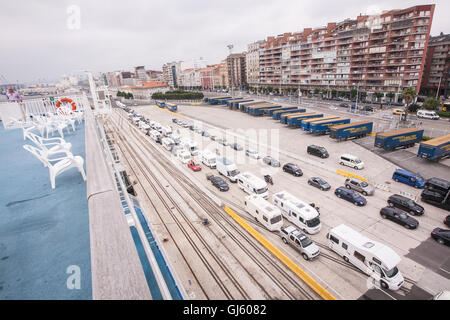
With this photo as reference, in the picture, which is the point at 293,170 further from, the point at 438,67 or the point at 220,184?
the point at 438,67

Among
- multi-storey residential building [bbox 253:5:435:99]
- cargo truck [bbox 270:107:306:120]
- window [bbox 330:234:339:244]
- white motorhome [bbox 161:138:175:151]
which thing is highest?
multi-storey residential building [bbox 253:5:435:99]

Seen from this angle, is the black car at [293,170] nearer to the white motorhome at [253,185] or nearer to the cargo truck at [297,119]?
the white motorhome at [253,185]

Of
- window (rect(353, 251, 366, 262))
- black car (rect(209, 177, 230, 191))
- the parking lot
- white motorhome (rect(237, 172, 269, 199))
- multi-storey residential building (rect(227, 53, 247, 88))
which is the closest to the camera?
window (rect(353, 251, 366, 262))

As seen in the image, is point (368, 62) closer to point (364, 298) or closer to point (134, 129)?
point (134, 129)

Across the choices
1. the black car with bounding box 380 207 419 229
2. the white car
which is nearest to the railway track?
the white car

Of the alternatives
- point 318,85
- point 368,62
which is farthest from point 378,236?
point 318,85

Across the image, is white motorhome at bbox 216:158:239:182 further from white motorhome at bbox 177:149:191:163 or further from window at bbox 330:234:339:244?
window at bbox 330:234:339:244

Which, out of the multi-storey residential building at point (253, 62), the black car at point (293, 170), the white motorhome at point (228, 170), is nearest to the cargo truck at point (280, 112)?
the black car at point (293, 170)
